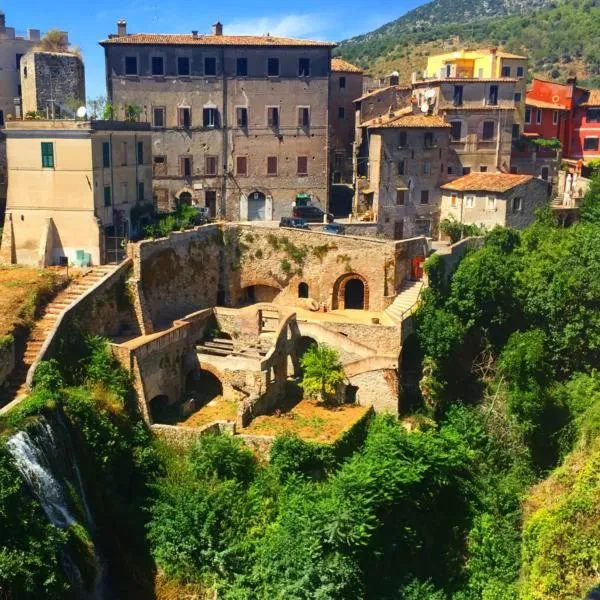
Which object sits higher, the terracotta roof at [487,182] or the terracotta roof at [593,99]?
the terracotta roof at [593,99]

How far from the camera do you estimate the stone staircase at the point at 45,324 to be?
29.3 meters

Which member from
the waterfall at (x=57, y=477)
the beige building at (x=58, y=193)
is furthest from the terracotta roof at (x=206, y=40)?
A: the waterfall at (x=57, y=477)

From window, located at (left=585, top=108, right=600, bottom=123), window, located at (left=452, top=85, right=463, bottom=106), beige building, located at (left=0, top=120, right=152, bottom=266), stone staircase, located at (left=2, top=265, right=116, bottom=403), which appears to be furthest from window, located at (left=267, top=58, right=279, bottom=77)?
window, located at (left=585, top=108, right=600, bottom=123)

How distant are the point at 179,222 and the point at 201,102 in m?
11.4

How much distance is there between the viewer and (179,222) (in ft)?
139

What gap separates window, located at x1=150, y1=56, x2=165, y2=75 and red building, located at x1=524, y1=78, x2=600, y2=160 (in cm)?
2402

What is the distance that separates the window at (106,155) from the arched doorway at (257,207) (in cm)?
1411

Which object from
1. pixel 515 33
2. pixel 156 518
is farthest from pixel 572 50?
pixel 156 518

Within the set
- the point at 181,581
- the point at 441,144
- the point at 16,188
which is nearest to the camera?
the point at 181,581

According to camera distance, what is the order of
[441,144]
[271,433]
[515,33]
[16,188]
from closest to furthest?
[271,433]
[16,188]
[441,144]
[515,33]

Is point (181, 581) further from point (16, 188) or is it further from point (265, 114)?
point (265, 114)

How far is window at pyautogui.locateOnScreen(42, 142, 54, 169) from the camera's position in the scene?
36969mm

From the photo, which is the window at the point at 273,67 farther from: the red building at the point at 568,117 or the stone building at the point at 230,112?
the red building at the point at 568,117

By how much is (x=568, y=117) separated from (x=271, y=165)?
2146cm
